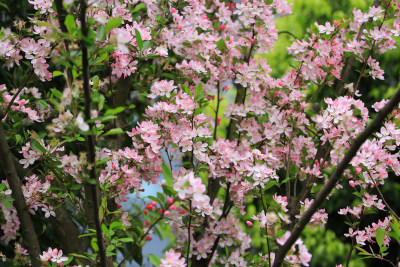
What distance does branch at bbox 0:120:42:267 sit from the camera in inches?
75.9

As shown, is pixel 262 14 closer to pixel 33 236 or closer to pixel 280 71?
pixel 33 236

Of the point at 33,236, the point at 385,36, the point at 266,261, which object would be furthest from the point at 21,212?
the point at 385,36

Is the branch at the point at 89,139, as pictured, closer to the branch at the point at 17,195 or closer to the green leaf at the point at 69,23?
the green leaf at the point at 69,23

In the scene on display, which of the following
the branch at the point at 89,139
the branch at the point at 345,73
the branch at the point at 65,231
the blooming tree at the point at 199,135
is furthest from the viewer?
the branch at the point at 345,73

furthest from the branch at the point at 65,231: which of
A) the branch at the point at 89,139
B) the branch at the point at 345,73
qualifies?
the branch at the point at 345,73

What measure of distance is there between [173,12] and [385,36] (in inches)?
42.9

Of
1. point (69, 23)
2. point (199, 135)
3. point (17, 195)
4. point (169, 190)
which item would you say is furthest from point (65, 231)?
point (69, 23)

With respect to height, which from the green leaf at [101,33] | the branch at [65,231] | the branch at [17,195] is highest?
the green leaf at [101,33]

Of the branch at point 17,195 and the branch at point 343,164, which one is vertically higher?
the branch at point 343,164

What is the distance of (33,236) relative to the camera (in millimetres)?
2035

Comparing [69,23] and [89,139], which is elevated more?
[69,23]

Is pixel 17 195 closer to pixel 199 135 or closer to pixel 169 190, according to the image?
pixel 199 135

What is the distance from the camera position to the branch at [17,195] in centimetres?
193

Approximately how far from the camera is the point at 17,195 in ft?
6.40
